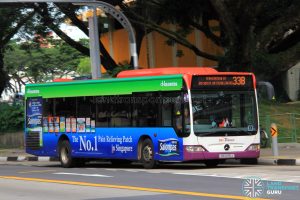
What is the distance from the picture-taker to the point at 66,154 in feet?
76.3

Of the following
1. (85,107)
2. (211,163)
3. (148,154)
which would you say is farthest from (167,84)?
(85,107)

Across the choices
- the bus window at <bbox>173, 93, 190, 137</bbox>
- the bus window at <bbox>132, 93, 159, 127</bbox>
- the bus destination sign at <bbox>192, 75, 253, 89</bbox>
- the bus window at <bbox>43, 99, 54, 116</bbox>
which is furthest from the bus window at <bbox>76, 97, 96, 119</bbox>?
the bus destination sign at <bbox>192, 75, 253, 89</bbox>

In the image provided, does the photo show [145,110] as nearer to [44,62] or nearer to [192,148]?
[192,148]

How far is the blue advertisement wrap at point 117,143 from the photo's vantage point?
62.1 feet

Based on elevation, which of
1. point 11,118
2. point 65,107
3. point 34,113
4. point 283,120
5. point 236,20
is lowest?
point 283,120

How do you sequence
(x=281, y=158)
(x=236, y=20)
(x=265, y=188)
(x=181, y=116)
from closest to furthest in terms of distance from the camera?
(x=265, y=188) → (x=181, y=116) → (x=281, y=158) → (x=236, y=20)

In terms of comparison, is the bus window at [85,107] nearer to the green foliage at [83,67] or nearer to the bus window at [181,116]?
the bus window at [181,116]

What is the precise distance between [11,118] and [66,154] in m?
16.0

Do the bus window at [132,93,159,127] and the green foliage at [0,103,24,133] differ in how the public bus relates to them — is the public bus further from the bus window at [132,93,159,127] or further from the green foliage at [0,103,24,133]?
the green foliage at [0,103,24,133]

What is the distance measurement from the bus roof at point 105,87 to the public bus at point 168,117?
0.10 feet

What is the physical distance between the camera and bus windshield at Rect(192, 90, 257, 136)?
1872cm

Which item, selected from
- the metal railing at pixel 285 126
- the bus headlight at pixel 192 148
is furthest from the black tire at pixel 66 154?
the metal railing at pixel 285 126

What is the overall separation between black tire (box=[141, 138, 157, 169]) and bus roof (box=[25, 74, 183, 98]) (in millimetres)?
1692

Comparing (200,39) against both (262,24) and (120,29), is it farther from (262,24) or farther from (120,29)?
(262,24)
